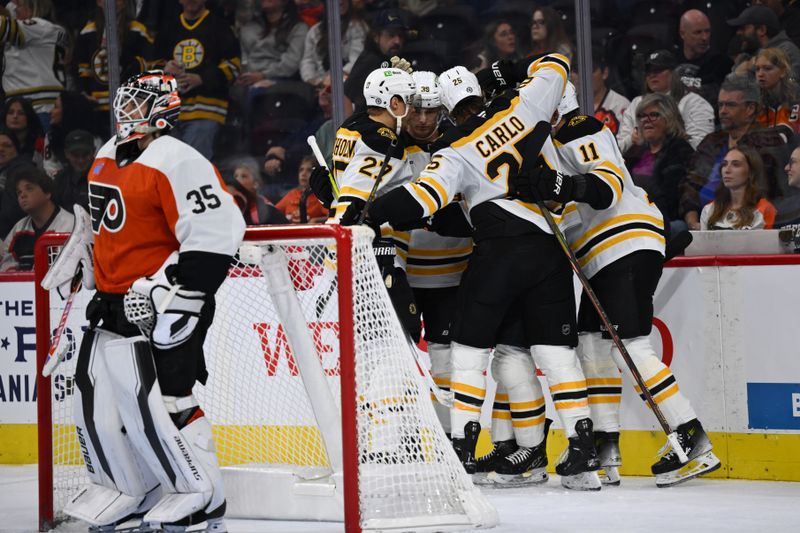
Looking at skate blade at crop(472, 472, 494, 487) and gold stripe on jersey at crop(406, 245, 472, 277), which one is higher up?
gold stripe on jersey at crop(406, 245, 472, 277)

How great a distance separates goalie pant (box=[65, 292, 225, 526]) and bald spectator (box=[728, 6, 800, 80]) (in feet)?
11.2

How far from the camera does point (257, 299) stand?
371cm

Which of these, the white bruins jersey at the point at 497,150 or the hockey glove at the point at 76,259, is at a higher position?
the white bruins jersey at the point at 497,150

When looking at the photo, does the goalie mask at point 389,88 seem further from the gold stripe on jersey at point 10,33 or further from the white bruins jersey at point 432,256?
the gold stripe on jersey at point 10,33

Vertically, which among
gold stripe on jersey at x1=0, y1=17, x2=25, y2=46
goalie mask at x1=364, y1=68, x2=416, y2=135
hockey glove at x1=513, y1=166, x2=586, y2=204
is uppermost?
gold stripe on jersey at x1=0, y1=17, x2=25, y2=46

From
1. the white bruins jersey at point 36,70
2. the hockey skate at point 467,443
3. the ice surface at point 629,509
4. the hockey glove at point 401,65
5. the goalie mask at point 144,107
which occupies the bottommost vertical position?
the ice surface at point 629,509

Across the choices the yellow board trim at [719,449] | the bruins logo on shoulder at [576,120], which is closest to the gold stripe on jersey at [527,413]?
the yellow board trim at [719,449]

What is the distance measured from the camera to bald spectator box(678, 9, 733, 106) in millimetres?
5656

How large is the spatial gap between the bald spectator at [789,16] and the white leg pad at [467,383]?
2.47m

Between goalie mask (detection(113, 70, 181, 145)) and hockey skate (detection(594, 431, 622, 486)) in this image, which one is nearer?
goalie mask (detection(113, 70, 181, 145))

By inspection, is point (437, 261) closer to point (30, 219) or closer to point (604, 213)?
point (604, 213)

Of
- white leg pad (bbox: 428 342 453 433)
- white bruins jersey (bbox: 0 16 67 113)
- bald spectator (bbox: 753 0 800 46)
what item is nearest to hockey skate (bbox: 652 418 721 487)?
white leg pad (bbox: 428 342 453 433)

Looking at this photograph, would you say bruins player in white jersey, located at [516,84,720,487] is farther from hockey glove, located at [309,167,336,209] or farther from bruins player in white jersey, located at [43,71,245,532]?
bruins player in white jersey, located at [43,71,245,532]

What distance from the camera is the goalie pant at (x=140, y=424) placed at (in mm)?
2975
